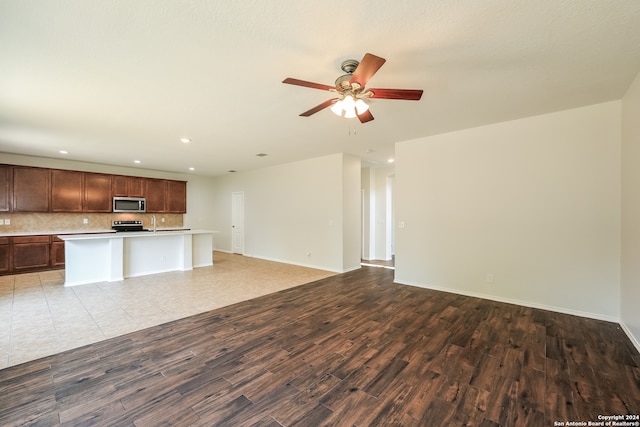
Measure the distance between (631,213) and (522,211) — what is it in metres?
1.04

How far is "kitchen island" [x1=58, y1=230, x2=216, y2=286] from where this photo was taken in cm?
480

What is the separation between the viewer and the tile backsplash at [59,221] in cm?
597

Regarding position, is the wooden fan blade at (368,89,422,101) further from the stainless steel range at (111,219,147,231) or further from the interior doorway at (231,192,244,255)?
the stainless steel range at (111,219,147,231)

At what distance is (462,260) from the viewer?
4242 millimetres

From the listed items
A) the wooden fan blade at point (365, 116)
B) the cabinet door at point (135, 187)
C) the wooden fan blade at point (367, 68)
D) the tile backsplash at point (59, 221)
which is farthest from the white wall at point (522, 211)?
the tile backsplash at point (59, 221)


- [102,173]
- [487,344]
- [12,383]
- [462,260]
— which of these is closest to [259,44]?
[12,383]

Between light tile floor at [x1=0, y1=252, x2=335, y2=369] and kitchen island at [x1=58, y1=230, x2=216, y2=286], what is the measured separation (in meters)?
0.30

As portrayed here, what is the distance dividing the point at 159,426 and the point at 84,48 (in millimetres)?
2824

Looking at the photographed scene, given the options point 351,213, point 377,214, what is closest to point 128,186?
point 351,213

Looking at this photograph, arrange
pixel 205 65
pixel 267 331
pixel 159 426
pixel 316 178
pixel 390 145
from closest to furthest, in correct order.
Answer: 1. pixel 159 426
2. pixel 205 65
3. pixel 267 331
4. pixel 390 145
5. pixel 316 178

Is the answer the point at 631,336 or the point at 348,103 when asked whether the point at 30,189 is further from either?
the point at 631,336

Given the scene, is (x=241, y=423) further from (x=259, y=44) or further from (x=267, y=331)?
(x=259, y=44)

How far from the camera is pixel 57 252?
5.99 metres

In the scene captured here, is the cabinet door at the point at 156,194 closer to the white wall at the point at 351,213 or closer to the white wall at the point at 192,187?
the white wall at the point at 192,187
